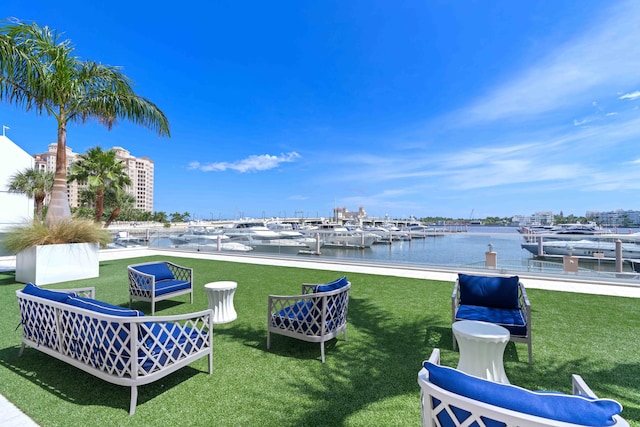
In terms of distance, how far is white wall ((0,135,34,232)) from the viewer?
17.1m

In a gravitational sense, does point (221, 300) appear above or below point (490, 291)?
below

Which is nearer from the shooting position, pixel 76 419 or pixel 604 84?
pixel 76 419

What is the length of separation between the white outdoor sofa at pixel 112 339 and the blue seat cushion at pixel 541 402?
89.3 inches

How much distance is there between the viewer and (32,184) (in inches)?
754

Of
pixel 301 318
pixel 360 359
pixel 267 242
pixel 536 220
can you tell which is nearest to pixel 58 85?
pixel 267 242

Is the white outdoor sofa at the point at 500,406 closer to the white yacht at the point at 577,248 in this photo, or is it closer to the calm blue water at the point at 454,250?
the calm blue water at the point at 454,250

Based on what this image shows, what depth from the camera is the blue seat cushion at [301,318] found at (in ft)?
10.6

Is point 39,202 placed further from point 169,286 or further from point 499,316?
point 499,316

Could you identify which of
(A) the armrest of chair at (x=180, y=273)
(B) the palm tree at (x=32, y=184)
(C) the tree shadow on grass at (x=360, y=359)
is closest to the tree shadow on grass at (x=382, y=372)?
(C) the tree shadow on grass at (x=360, y=359)

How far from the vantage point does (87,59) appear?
26.7 ft

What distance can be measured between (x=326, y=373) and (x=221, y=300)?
224 cm

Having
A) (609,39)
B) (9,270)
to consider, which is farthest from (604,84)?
(9,270)

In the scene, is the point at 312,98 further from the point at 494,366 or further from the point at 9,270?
the point at 494,366

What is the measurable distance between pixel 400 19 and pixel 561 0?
536 centimetres
